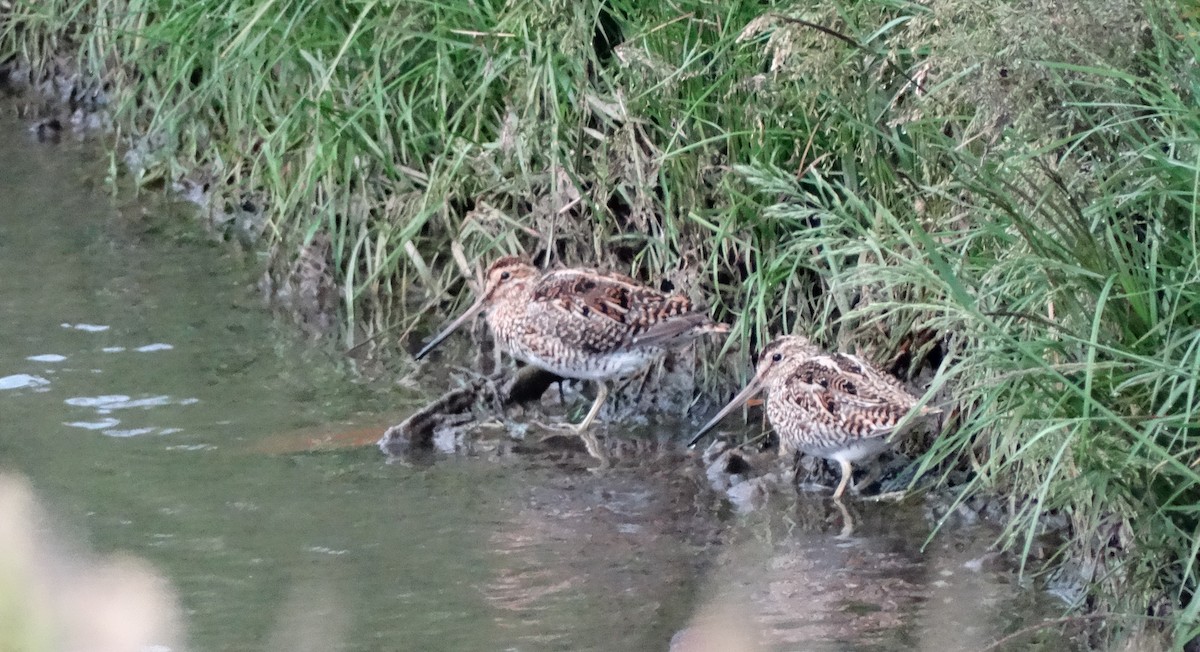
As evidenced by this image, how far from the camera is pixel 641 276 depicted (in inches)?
242

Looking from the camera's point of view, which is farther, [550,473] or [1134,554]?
[550,473]

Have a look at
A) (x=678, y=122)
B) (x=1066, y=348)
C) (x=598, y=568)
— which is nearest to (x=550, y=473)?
(x=598, y=568)

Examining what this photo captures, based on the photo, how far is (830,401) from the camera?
4.92 m

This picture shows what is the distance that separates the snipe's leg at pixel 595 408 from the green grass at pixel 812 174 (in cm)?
40

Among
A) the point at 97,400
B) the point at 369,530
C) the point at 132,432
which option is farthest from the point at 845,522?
the point at 97,400

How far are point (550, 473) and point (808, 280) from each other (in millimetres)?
1056

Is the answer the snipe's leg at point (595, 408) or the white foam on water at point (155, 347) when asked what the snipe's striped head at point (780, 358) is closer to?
the snipe's leg at point (595, 408)

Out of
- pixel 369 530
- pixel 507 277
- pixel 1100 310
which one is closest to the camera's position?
pixel 1100 310

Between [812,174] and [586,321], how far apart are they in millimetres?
933

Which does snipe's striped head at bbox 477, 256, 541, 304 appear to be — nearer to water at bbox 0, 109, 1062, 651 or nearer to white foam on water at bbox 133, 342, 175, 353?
water at bbox 0, 109, 1062, 651

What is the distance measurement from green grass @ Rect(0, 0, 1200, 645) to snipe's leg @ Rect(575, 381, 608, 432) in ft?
1.31

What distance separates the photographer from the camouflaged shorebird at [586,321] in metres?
5.57

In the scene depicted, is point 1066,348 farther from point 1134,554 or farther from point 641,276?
point 641,276

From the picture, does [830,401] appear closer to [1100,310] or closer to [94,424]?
[1100,310]
